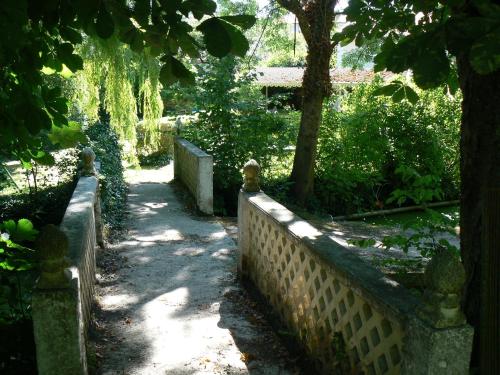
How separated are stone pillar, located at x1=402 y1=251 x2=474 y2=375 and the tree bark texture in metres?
9.55

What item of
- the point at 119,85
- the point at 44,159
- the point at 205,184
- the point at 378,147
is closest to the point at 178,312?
the point at 44,159

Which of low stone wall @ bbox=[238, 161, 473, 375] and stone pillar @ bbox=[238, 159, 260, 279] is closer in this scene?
low stone wall @ bbox=[238, 161, 473, 375]

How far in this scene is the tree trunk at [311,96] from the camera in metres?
12.3

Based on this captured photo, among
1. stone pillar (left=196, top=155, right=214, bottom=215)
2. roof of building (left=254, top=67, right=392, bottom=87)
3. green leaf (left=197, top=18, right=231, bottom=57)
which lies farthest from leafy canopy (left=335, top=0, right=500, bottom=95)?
roof of building (left=254, top=67, right=392, bottom=87)

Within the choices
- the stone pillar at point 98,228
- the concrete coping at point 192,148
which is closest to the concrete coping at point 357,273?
the stone pillar at point 98,228

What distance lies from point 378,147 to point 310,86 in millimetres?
3645

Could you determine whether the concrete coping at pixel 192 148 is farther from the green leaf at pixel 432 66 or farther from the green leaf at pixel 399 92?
the green leaf at pixel 432 66

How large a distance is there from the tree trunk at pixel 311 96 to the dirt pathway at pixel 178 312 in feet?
15.2

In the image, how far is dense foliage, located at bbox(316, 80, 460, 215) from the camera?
15.0m

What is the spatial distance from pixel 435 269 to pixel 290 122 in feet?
40.4

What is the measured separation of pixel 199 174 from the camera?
36.9 ft

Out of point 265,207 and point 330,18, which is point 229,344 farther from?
point 330,18

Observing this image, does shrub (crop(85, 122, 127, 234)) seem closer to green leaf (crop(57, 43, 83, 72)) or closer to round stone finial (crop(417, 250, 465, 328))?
green leaf (crop(57, 43, 83, 72))

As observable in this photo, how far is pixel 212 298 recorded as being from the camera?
6289 millimetres
